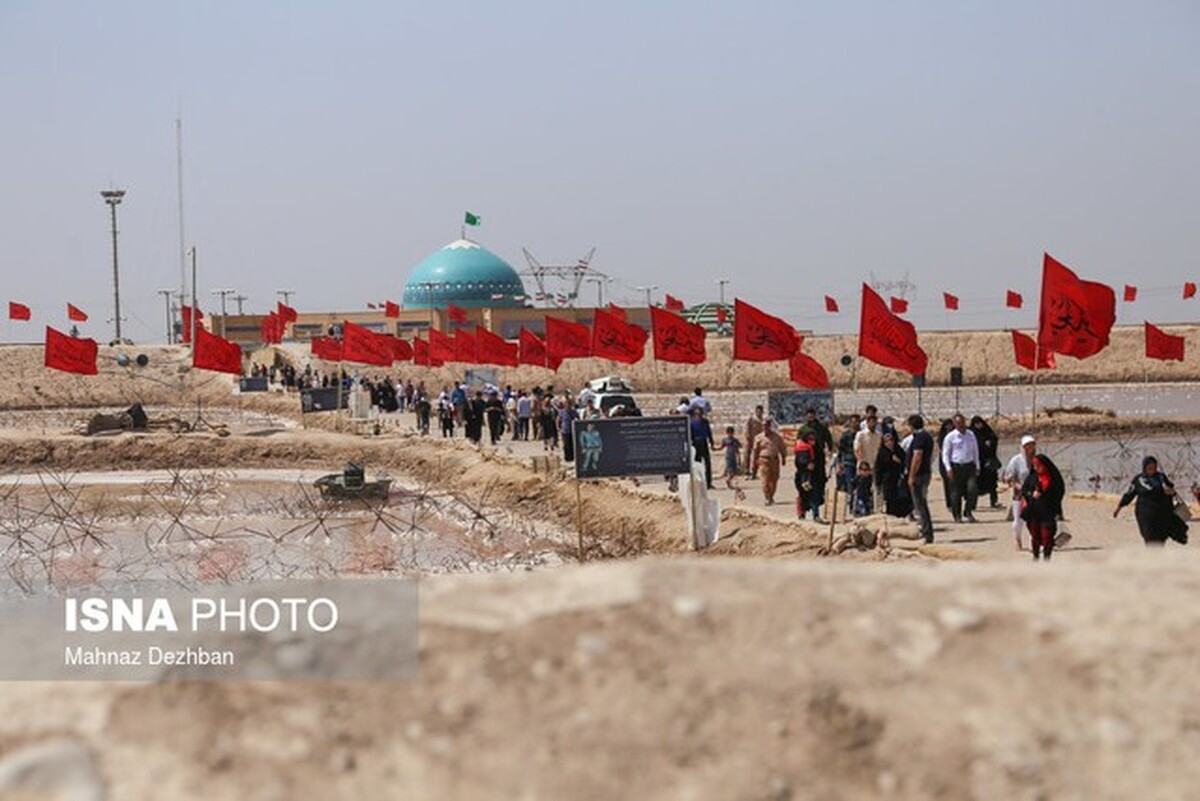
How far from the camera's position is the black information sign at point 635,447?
14.9 m

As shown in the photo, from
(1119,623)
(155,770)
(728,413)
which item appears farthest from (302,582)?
(728,413)

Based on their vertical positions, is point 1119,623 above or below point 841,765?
above

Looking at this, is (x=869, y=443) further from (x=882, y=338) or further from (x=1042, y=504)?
(x=882, y=338)

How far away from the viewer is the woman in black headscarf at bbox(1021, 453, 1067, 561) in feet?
38.9

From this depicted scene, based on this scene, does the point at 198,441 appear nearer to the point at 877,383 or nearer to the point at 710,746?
the point at 710,746

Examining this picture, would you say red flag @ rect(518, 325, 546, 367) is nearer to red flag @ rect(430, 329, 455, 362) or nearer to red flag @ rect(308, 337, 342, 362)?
red flag @ rect(430, 329, 455, 362)

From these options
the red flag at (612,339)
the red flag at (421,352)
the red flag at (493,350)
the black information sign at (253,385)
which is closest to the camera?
the red flag at (612,339)

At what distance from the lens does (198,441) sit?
114 feet

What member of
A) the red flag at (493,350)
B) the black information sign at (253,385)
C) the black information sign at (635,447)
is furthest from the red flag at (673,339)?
the black information sign at (253,385)

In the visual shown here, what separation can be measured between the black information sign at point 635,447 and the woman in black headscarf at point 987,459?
13.3 ft

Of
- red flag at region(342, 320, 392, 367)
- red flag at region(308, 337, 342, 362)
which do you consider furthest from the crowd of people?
red flag at region(308, 337, 342, 362)

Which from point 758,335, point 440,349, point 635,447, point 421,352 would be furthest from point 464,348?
point 635,447

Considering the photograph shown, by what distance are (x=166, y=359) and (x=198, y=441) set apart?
1418 inches

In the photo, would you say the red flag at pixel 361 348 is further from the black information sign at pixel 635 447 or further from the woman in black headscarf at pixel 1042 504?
the woman in black headscarf at pixel 1042 504
